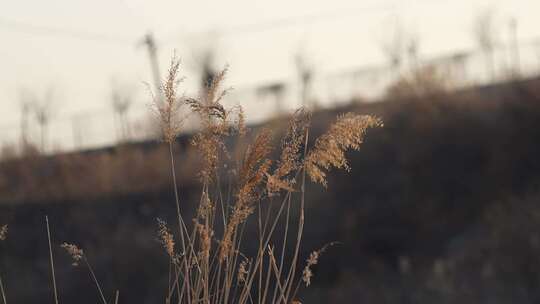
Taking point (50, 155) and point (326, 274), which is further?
point (50, 155)

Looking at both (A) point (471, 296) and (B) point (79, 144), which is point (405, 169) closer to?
(A) point (471, 296)

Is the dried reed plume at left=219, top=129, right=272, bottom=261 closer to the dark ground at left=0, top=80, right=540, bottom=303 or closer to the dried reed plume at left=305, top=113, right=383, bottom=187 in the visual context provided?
the dried reed plume at left=305, top=113, right=383, bottom=187

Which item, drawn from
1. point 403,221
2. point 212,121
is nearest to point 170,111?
point 212,121

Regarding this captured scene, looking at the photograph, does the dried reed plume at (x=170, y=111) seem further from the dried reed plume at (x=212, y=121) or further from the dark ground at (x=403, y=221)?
the dark ground at (x=403, y=221)

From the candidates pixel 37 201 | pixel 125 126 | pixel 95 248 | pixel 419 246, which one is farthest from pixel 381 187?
pixel 125 126

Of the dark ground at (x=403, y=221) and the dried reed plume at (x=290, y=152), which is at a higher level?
the dried reed plume at (x=290, y=152)

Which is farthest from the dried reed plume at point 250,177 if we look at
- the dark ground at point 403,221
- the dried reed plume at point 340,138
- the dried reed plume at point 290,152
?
the dark ground at point 403,221

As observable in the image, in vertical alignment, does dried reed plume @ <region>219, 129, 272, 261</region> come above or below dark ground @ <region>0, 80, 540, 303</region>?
above

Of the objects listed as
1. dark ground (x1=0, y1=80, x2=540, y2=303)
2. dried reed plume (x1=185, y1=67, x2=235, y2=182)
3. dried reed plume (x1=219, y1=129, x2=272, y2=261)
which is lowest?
dark ground (x1=0, y1=80, x2=540, y2=303)

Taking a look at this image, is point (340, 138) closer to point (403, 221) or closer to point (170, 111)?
point (170, 111)

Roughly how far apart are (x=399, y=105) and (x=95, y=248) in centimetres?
899

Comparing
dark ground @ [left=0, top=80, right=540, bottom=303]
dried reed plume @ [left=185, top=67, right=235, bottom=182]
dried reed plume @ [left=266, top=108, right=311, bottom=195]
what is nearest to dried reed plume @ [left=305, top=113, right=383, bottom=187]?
dried reed plume @ [left=266, top=108, right=311, bottom=195]

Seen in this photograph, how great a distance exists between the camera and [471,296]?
1856 centimetres

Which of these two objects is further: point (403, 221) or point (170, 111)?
point (403, 221)
